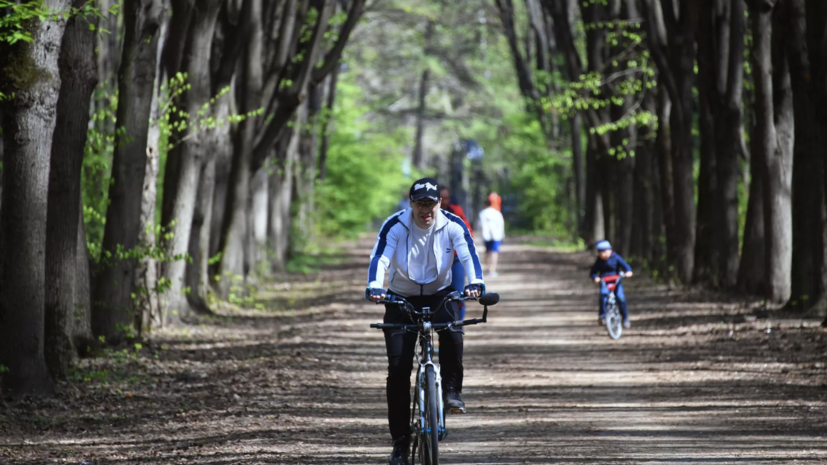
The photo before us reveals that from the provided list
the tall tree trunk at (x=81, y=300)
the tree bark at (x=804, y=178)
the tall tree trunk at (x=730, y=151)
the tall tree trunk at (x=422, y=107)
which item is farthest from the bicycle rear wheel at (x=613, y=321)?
the tall tree trunk at (x=422, y=107)

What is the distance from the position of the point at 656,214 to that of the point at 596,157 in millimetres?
6376

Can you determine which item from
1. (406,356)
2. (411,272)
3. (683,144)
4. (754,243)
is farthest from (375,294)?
(683,144)

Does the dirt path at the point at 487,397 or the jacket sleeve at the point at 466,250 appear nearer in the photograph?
the jacket sleeve at the point at 466,250

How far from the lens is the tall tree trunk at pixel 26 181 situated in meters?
9.88

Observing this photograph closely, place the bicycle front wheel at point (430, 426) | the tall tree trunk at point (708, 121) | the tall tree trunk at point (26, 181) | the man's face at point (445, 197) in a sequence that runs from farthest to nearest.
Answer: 1. the tall tree trunk at point (708, 121)
2. the man's face at point (445, 197)
3. the tall tree trunk at point (26, 181)
4. the bicycle front wheel at point (430, 426)

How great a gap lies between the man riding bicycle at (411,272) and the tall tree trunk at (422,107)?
149ft

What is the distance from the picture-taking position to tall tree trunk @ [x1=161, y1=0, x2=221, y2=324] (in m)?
15.6

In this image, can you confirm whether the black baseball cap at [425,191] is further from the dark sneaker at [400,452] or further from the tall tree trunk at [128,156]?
the tall tree trunk at [128,156]

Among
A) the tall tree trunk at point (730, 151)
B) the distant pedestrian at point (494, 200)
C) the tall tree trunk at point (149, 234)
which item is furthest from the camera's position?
the distant pedestrian at point (494, 200)

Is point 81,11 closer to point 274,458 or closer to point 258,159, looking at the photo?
point 274,458

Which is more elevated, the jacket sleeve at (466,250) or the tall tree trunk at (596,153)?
the tall tree trunk at (596,153)

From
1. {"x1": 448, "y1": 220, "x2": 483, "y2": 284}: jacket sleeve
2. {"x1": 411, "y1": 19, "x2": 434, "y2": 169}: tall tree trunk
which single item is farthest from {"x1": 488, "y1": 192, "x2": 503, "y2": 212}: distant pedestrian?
{"x1": 411, "y1": 19, "x2": 434, "y2": 169}: tall tree trunk

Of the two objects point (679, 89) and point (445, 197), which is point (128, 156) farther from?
Result: point (679, 89)

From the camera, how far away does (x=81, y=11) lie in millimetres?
10500
